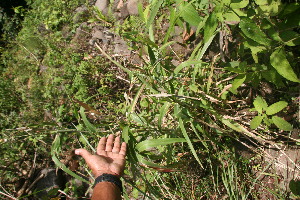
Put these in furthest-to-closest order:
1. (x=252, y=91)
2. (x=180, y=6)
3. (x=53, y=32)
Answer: (x=53, y=32) < (x=252, y=91) < (x=180, y=6)

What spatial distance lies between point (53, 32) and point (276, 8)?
380 cm

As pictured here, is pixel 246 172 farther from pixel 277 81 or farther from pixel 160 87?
pixel 160 87

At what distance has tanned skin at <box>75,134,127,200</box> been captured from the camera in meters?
1.57

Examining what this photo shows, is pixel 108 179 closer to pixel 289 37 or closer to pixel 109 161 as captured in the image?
pixel 109 161

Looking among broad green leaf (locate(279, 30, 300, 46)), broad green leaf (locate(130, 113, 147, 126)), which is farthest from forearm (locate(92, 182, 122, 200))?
broad green leaf (locate(279, 30, 300, 46))

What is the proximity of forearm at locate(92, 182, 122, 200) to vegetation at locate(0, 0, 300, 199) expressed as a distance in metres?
0.17

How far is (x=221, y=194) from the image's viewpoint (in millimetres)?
2137

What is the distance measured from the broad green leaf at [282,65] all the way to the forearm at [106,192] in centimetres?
114

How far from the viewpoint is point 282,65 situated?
130 cm

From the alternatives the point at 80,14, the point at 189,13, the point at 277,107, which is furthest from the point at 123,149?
the point at 80,14

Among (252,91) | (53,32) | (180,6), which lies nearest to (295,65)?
(252,91)

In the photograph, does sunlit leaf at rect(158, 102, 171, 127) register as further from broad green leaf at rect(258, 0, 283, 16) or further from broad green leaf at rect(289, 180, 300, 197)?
broad green leaf at rect(289, 180, 300, 197)

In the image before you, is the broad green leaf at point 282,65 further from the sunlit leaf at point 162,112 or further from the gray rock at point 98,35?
the gray rock at point 98,35

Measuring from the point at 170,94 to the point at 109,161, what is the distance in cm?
60
